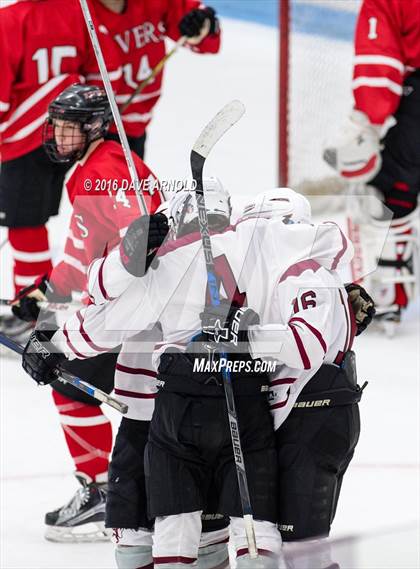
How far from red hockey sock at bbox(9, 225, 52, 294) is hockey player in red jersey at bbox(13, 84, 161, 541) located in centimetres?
113

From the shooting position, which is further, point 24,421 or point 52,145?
point 24,421

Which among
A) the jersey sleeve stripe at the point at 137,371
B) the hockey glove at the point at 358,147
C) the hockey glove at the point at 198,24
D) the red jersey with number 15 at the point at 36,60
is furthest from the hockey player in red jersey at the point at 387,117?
the jersey sleeve stripe at the point at 137,371

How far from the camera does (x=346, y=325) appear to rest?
224 centimetres

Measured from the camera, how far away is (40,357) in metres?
2.37

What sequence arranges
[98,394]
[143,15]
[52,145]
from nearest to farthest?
[98,394] → [52,145] → [143,15]

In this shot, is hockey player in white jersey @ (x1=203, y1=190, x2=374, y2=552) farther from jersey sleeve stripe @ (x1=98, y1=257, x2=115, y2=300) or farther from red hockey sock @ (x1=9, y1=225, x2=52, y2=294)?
red hockey sock @ (x1=9, y1=225, x2=52, y2=294)

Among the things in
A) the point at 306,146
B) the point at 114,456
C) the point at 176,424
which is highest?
the point at 176,424

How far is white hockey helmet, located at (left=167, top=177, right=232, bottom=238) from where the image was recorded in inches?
86.4

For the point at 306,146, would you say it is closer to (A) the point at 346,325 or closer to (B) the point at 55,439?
(B) the point at 55,439

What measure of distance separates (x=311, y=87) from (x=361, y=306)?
3.22m

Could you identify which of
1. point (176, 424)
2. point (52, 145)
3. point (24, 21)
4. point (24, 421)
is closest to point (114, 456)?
point (176, 424)

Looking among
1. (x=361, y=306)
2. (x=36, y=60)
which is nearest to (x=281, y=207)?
(x=361, y=306)

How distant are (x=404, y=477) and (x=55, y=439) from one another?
0.91 metres

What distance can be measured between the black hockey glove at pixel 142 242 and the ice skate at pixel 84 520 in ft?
3.17
